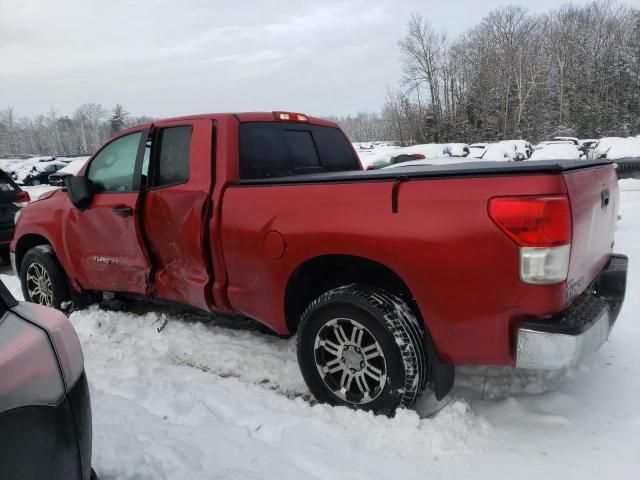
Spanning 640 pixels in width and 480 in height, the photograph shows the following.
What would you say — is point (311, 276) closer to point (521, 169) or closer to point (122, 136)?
point (521, 169)

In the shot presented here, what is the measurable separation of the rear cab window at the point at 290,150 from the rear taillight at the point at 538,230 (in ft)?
6.41

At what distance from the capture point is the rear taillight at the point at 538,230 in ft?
7.24

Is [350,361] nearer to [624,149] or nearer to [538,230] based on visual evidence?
[538,230]

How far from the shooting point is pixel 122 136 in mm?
4277

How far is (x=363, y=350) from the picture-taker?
2.82m

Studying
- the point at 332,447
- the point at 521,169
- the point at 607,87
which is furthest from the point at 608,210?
the point at 607,87

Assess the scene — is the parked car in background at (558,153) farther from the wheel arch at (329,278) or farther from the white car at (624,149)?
the wheel arch at (329,278)

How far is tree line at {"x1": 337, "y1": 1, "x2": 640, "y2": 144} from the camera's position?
157 feet

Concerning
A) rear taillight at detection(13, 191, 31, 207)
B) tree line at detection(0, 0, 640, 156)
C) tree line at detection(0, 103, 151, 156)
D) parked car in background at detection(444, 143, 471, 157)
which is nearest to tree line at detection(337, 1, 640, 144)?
tree line at detection(0, 0, 640, 156)

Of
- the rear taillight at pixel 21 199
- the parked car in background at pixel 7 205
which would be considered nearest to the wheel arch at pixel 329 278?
the parked car in background at pixel 7 205

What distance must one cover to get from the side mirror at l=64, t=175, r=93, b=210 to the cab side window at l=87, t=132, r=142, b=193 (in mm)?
80

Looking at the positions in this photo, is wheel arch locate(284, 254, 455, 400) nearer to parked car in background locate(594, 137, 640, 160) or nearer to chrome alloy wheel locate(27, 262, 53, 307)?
chrome alloy wheel locate(27, 262, 53, 307)

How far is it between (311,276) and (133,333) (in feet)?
6.86

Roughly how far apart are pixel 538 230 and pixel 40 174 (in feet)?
116
